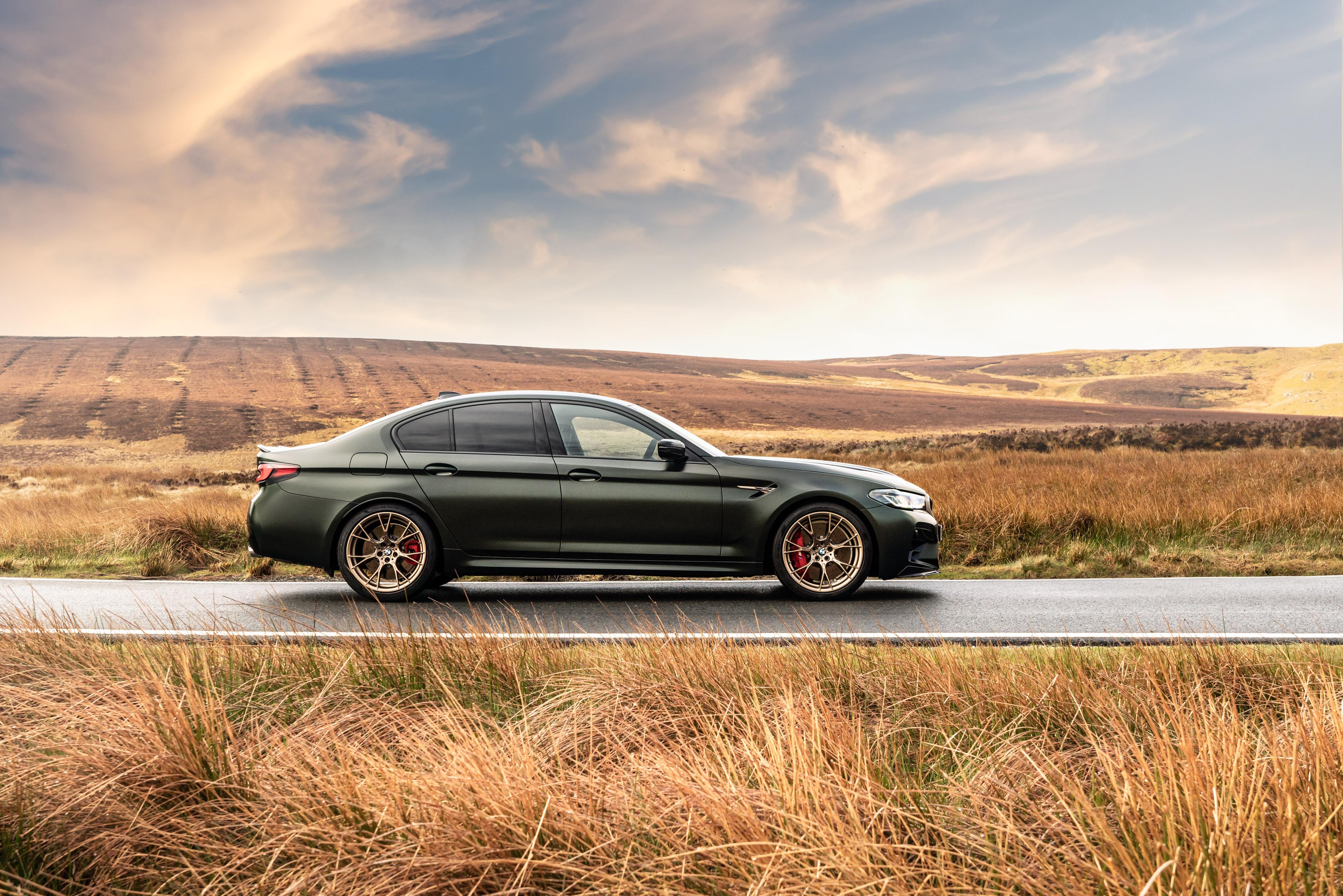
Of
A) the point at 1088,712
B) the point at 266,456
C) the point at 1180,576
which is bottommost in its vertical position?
the point at 1180,576

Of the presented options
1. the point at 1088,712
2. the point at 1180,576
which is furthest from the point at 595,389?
the point at 1088,712

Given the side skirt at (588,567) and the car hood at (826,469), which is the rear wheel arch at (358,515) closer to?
the side skirt at (588,567)

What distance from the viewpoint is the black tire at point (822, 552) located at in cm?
744

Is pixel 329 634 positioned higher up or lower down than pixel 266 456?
lower down

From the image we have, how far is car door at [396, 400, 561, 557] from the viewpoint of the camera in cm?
740

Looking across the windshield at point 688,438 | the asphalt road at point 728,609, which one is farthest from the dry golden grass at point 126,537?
the windshield at point 688,438

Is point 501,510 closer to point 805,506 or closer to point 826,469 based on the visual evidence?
point 805,506

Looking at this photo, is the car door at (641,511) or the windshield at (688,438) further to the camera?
the windshield at (688,438)

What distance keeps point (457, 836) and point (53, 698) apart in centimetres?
254

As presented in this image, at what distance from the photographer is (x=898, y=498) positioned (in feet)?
24.6

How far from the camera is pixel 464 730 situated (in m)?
3.27

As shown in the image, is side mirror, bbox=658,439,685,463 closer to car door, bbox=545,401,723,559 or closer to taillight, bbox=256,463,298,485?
car door, bbox=545,401,723,559

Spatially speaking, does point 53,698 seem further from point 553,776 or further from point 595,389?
point 595,389

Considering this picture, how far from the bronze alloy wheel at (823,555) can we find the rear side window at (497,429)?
230 cm
